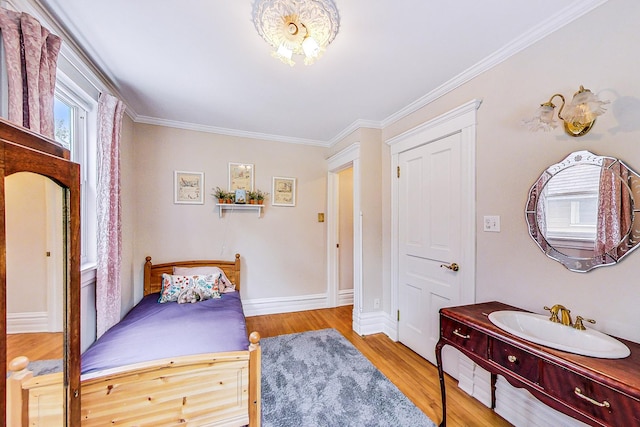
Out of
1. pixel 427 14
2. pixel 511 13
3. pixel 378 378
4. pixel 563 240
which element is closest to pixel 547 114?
pixel 511 13

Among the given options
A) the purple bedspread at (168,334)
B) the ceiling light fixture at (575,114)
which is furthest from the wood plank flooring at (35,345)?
the ceiling light fixture at (575,114)

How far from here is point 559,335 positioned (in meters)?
1.36

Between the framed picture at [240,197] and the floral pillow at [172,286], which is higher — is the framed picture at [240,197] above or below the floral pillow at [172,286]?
above

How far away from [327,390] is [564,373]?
149 cm

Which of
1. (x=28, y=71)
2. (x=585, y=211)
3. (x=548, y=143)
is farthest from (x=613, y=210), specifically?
(x=28, y=71)

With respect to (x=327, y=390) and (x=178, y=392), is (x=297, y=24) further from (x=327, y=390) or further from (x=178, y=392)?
(x=327, y=390)

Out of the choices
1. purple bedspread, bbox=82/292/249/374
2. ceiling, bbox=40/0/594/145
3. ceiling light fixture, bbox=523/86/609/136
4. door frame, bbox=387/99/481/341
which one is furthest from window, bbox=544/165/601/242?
purple bedspread, bbox=82/292/249/374

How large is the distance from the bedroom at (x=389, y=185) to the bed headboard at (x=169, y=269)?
3.7 inches

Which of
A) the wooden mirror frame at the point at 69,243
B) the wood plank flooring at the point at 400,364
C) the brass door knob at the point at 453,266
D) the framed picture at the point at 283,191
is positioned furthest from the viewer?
the framed picture at the point at 283,191

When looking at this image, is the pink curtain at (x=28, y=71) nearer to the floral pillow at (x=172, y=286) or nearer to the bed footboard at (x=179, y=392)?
the bed footboard at (x=179, y=392)

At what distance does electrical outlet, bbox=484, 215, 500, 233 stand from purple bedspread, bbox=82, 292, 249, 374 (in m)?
1.88

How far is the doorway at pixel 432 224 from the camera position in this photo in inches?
81.0

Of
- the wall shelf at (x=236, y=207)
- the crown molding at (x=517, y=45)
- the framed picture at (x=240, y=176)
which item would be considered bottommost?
the wall shelf at (x=236, y=207)

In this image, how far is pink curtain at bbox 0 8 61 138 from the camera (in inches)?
45.6
